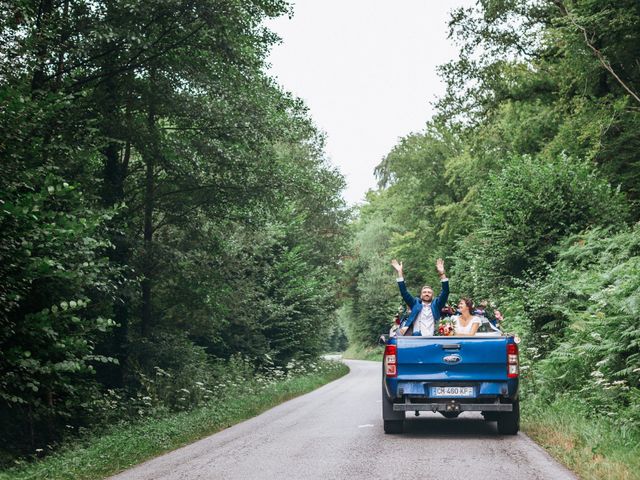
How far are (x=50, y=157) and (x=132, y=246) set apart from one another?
17.7ft

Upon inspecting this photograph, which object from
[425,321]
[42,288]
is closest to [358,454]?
[425,321]

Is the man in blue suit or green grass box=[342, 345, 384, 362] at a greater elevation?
the man in blue suit

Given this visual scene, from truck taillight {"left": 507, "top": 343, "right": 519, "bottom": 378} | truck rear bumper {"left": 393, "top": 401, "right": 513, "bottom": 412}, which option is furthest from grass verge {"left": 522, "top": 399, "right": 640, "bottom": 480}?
truck taillight {"left": 507, "top": 343, "right": 519, "bottom": 378}

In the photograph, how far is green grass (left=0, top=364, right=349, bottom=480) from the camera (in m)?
7.75

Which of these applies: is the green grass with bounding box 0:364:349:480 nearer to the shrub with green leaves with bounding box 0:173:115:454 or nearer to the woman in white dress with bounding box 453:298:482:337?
the shrub with green leaves with bounding box 0:173:115:454

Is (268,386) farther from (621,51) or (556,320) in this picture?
(621,51)

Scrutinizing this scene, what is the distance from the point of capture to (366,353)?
6144 centimetres

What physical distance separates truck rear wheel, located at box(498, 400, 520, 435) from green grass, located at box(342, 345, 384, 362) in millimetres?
46307

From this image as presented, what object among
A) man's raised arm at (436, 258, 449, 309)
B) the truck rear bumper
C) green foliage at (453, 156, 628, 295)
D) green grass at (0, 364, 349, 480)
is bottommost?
green grass at (0, 364, 349, 480)

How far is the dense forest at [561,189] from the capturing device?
10.9 metres

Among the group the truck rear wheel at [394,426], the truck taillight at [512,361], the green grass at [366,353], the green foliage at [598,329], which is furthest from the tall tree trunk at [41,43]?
the green grass at [366,353]

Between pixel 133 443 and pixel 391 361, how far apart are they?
12.7ft

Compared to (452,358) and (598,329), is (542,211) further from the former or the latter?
(452,358)

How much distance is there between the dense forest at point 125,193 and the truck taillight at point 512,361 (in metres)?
5.64
